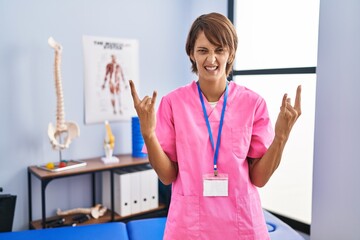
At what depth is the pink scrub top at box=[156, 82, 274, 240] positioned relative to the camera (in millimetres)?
1032

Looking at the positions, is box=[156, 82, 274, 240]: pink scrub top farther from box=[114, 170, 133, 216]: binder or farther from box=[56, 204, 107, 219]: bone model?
box=[56, 204, 107, 219]: bone model

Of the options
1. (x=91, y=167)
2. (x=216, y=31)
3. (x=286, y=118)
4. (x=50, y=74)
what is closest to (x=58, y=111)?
(x=50, y=74)

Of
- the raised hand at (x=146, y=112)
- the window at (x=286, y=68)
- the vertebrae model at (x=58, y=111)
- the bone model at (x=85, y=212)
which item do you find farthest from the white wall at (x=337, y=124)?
the vertebrae model at (x=58, y=111)

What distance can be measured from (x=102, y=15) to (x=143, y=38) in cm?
42

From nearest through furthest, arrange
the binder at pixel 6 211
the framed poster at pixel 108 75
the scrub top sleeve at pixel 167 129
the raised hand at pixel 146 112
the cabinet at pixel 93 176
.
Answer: the raised hand at pixel 146 112
the scrub top sleeve at pixel 167 129
the binder at pixel 6 211
the cabinet at pixel 93 176
the framed poster at pixel 108 75

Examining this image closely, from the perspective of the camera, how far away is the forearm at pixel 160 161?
0.99 m

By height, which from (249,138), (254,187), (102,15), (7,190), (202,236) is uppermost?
(102,15)

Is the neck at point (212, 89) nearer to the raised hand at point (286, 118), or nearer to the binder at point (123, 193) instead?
the raised hand at point (286, 118)

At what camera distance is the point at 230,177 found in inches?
40.6

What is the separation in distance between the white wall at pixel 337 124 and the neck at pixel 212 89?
102 centimetres

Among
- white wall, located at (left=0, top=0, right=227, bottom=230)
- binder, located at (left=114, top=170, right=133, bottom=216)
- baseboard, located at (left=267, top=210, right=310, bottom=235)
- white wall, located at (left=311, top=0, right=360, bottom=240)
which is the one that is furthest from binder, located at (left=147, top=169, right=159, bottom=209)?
white wall, located at (left=311, top=0, right=360, bottom=240)

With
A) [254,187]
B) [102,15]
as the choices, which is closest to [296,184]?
[254,187]

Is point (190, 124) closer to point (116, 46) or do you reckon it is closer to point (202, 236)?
point (202, 236)

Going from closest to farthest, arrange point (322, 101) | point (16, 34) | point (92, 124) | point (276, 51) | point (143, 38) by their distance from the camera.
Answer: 1. point (322, 101)
2. point (16, 34)
3. point (276, 51)
4. point (92, 124)
5. point (143, 38)
